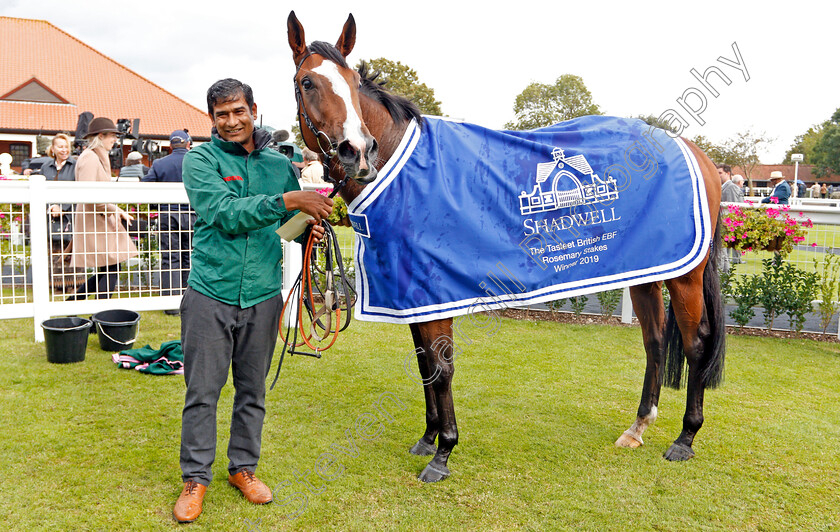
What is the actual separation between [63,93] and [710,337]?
3266 cm

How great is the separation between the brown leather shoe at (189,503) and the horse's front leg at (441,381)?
1053 millimetres

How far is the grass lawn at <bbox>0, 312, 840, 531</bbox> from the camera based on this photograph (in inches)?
103

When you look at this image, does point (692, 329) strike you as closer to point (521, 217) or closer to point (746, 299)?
point (521, 217)

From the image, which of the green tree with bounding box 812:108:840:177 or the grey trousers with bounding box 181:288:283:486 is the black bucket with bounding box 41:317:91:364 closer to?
the grey trousers with bounding box 181:288:283:486

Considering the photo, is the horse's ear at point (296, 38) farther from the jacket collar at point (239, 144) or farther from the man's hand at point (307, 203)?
the man's hand at point (307, 203)

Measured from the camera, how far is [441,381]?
3.01 metres

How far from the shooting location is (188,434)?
2543 millimetres

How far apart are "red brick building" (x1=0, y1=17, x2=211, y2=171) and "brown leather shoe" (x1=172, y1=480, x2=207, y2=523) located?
26210 mm

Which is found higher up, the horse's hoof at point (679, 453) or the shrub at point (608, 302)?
the shrub at point (608, 302)

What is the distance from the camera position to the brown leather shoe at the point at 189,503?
2489 mm

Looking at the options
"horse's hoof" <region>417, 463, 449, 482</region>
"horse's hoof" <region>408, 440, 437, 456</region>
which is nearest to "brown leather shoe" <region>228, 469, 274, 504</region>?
"horse's hoof" <region>417, 463, 449, 482</region>

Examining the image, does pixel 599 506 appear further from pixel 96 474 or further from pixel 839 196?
pixel 839 196

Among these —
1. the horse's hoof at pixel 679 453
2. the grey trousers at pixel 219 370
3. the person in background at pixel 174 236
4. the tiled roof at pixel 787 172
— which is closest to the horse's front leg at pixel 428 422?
the grey trousers at pixel 219 370

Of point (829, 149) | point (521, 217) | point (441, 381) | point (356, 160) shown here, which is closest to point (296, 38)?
point (356, 160)
